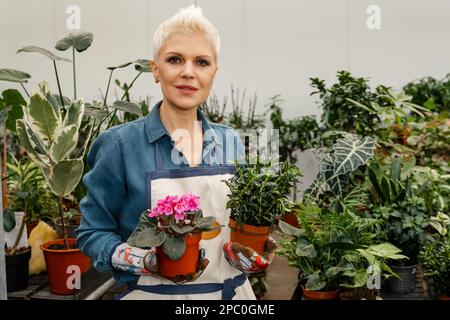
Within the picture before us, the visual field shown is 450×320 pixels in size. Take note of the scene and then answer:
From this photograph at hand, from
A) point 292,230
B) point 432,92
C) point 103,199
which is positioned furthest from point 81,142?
point 432,92

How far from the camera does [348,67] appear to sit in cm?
518

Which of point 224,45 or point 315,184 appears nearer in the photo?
point 315,184

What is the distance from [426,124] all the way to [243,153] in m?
2.67

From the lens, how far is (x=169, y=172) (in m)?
1.42

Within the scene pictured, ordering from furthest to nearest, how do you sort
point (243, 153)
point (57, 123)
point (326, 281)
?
1. point (326, 281)
2. point (57, 123)
3. point (243, 153)

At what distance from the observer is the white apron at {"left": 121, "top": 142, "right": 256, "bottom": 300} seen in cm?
144

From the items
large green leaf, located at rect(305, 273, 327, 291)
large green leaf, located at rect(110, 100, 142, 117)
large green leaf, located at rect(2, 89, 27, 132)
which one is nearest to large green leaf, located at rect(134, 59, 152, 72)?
large green leaf, located at rect(110, 100, 142, 117)

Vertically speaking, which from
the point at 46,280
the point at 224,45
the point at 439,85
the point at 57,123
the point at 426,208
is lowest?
the point at 46,280

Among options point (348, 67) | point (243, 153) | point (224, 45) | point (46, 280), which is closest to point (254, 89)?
point (224, 45)

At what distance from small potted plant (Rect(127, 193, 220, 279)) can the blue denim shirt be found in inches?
5.0

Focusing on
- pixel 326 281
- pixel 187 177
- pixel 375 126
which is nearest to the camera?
pixel 187 177

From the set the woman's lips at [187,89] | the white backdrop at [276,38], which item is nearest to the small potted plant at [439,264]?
the woman's lips at [187,89]

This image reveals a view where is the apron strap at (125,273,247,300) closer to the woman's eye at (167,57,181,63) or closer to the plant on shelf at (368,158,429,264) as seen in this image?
the woman's eye at (167,57,181,63)

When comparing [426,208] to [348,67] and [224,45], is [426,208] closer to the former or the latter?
[348,67]
